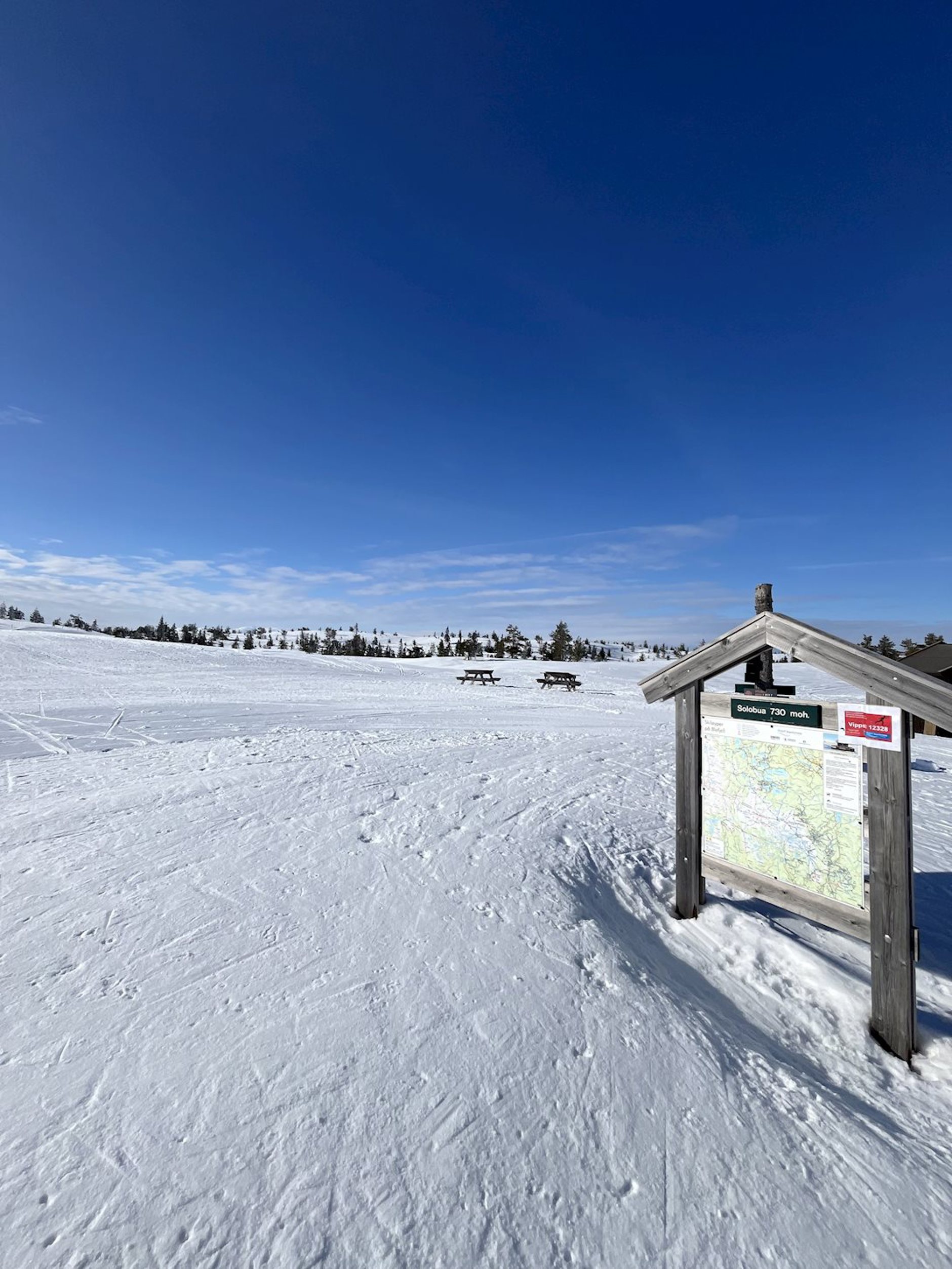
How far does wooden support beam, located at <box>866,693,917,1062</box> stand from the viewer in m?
3.37

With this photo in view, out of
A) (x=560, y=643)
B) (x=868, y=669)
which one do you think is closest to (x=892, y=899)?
(x=868, y=669)

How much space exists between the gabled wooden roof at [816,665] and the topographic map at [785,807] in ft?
1.54

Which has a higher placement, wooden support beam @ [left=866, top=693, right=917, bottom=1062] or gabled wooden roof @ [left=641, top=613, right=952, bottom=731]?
gabled wooden roof @ [left=641, top=613, right=952, bottom=731]

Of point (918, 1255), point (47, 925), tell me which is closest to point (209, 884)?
point (47, 925)

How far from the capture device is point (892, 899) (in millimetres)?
3432

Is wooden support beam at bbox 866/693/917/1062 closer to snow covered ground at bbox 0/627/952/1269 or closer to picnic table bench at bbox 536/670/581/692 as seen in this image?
snow covered ground at bbox 0/627/952/1269

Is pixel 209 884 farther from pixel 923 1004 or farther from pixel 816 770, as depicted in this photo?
pixel 923 1004

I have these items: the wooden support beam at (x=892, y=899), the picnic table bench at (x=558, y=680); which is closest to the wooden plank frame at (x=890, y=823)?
the wooden support beam at (x=892, y=899)

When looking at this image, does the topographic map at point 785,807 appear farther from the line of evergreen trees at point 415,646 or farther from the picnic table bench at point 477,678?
the line of evergreen trees at point 415,646

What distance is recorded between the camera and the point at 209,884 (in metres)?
4.62

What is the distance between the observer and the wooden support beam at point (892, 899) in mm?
3367

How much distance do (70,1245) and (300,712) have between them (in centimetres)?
1315

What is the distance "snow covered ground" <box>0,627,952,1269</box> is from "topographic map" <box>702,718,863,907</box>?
765 millimetres

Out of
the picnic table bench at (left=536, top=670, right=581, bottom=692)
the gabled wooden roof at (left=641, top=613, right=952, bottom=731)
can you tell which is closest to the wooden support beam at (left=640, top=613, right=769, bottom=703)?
the gabled wooden roof at (left=641, top=613, right=952, bottom=731)
